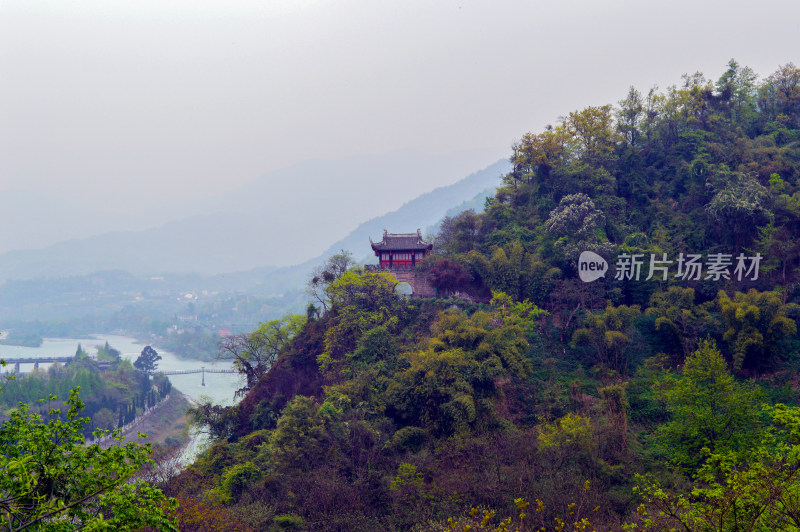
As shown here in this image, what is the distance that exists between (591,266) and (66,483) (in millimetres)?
20663

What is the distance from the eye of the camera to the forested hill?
1352 cm

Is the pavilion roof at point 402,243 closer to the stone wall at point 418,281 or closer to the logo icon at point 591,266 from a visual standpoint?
the stone wall at point 418,281

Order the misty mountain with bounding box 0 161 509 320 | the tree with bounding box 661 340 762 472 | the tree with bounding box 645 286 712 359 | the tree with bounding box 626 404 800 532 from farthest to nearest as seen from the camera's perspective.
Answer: the misty mountain with bounding box 0 161 509 320 → the tree with bounding box 645 286 712 359 → the tree with bounding box 661 340 762 472 → the tree with bounding box 626 404 800 532

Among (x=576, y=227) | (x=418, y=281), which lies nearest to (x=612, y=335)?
(x=576, y=227)

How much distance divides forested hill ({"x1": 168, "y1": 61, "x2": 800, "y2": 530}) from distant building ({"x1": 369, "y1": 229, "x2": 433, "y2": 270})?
1694mm

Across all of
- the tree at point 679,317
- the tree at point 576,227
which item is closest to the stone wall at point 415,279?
the tree at point 576,227

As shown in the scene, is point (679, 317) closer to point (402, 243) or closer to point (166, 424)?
point (402, 243)

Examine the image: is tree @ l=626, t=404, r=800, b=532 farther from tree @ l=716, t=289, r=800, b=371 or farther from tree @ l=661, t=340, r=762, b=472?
tree @ l=716, t=289, r=800, b=371

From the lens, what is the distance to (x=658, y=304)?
21969mm

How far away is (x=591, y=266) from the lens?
77.8ft

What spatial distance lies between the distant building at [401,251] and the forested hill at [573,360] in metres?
1.69

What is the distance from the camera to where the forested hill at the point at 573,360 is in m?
13.5

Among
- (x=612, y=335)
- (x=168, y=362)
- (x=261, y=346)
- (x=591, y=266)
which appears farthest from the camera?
(x=168, y=362)

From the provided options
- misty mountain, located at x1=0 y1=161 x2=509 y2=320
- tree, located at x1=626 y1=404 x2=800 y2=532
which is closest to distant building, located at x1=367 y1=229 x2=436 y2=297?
tree, located at x1=626 y1=404 x2=800 y2=532
